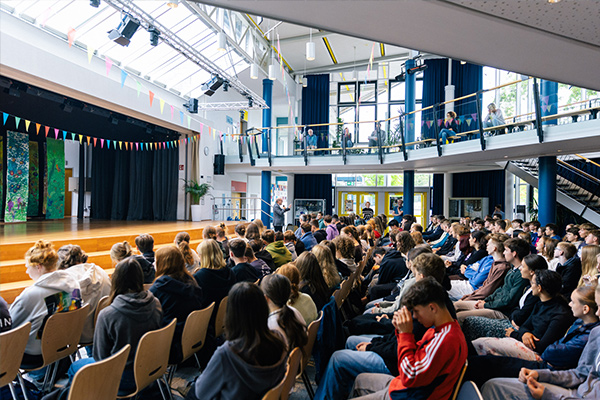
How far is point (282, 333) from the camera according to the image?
2002 mm

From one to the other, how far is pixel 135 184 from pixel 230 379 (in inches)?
477

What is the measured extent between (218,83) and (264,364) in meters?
9.30

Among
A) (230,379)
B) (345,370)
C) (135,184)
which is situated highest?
(135,184)

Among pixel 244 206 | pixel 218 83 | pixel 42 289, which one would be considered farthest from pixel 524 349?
pixel 244 206

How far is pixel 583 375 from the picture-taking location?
2031mm

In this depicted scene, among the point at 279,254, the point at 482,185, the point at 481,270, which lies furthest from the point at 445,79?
the point at 279,254

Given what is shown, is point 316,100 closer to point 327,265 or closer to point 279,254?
point 279,254

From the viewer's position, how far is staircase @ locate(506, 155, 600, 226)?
988cm

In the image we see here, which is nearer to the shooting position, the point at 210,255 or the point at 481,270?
the point at 210,255

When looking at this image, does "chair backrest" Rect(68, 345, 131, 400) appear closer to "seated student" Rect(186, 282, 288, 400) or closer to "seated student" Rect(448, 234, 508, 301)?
"seated student" Rect(186, 282, 288, 400)

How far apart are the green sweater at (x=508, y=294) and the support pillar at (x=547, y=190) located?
569 cm

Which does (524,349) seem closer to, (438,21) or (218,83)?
(438,21)

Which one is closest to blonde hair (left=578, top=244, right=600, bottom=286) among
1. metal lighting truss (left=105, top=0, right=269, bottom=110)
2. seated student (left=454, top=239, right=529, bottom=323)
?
seated student (left=454, top=239, right=529, bottom=323)

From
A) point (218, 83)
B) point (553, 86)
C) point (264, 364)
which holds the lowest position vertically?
point (264, 364)
